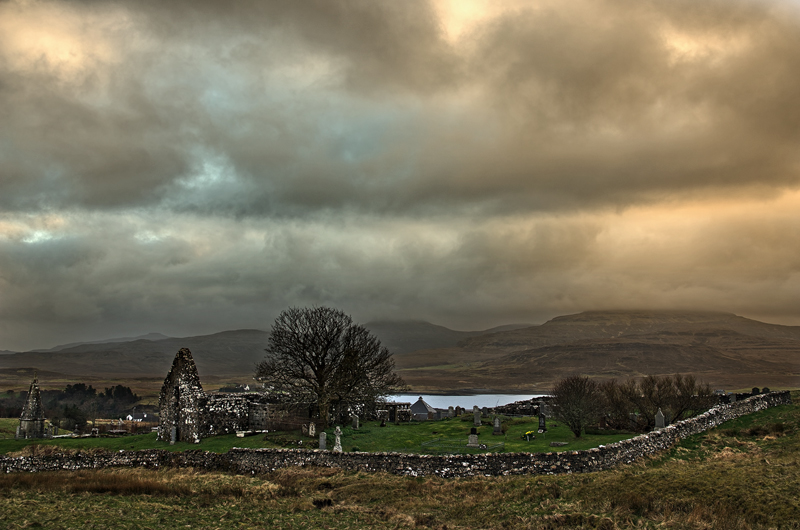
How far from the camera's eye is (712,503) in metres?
19.1

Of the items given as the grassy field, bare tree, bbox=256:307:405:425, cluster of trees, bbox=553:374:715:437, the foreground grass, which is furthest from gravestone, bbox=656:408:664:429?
bare tree, bbox=256:307:405:425

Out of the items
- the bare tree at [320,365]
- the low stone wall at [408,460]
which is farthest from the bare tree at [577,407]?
the bare tree at [320,365]

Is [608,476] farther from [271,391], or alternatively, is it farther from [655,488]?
[271,391]

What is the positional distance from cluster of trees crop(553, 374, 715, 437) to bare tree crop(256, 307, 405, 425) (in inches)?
526

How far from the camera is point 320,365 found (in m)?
38.2

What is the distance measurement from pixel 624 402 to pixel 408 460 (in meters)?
20.3

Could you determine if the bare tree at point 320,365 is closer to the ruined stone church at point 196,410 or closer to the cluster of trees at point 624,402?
the ruined stone church at point 196,410

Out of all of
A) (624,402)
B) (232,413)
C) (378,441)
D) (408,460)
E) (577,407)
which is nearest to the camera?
(408,460)

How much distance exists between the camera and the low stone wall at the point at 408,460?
25.2 meters

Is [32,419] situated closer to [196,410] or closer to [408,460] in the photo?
[196,410]

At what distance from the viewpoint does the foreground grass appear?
18.7 meters

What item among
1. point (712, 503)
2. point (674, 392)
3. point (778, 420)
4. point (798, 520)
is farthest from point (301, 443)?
point (778, 420)

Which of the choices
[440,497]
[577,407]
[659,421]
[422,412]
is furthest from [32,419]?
[659,421]

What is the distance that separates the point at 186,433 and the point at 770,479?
30.3 metres
